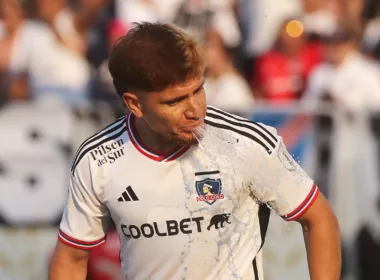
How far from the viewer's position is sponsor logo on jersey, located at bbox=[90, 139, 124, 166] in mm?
3723

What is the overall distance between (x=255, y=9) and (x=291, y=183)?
5199 mm

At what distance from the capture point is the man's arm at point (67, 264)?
3.86 metres

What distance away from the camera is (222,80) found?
25.9 feet

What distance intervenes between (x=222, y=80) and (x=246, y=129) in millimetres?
4295

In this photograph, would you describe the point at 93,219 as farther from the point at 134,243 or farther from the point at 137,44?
the point at 137,44

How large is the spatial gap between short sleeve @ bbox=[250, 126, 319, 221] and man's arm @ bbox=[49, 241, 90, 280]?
2.94 feet

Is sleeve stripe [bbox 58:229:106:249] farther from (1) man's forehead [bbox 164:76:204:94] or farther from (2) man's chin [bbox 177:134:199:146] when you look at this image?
(1) man's forehead [bbox 164:76:204:94]

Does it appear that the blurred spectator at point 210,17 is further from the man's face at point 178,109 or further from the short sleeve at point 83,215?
the man's face at point 178,109

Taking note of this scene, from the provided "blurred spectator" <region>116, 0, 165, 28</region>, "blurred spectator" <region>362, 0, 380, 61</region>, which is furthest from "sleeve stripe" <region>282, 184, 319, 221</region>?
"blurred spectator" <region>116, 0, 165, 28</region>

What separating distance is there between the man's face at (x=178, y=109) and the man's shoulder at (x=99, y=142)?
258 millimetres

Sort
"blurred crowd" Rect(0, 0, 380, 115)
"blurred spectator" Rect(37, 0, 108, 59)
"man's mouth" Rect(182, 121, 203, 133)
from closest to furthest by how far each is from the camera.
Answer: "man's mouth" Rect(182, 121, 203, 133) → "blurred crowd" Rect(0, 0, 380, 115) → "blurred spectator" Rect(37, 0, 108, 59)

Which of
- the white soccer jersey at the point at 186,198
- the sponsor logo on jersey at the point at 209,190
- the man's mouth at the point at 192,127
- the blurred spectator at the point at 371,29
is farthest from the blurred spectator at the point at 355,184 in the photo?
the man's mouth at the point at 192,127

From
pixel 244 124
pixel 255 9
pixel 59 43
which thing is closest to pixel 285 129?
pixel 255 9

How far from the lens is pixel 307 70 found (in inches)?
314
